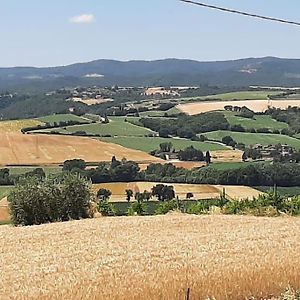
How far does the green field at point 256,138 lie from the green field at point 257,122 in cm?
473

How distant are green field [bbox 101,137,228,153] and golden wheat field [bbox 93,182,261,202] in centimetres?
2179

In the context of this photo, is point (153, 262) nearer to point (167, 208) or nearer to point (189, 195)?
point (167, 208)

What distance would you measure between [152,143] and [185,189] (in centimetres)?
3025

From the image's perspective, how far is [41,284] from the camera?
38.3 ft

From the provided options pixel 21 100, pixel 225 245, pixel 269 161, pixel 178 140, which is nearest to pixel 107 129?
pixel 178 140

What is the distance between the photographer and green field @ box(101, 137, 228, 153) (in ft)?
265

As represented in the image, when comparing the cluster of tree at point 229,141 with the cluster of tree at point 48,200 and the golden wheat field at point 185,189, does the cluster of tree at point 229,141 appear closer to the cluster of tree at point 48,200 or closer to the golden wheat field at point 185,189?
the golden wheat field at point 185,189

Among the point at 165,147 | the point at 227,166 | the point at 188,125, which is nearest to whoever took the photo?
the point at 227,166

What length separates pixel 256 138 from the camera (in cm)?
8662

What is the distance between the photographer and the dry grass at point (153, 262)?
10945mm

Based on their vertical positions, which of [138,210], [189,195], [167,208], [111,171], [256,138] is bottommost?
[256,138]

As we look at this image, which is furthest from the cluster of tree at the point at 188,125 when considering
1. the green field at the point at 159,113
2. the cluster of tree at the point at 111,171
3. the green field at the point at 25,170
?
the green field at the point at 25,170

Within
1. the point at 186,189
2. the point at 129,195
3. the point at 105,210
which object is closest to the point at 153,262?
the point at 105,210

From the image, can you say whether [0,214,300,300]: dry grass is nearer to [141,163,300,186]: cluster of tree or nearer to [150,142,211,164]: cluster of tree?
[141,163,300,186]: cluster of tree
